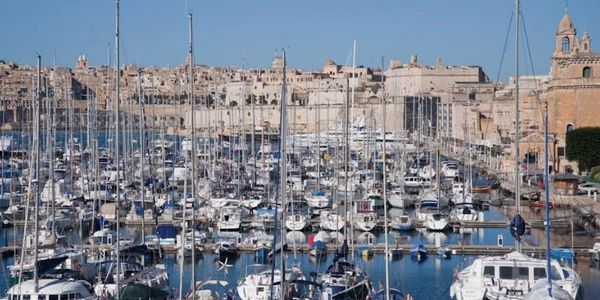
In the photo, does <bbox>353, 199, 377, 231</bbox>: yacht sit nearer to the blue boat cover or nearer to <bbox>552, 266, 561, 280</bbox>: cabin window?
the blue boat cover

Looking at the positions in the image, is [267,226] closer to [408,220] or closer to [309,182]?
[408,220]

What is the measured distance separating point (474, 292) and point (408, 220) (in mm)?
11494

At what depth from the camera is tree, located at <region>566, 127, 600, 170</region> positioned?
99.4 feet

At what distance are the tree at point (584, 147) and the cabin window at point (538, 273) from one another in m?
19.8

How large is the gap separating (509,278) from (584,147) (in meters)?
20.2

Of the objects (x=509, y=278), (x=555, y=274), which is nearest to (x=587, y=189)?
(x=555, y=274)

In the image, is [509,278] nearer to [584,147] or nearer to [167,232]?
[167,232]

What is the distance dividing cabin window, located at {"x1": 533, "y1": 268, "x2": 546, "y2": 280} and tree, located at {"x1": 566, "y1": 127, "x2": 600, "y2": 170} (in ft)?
65.0

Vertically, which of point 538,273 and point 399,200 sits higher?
point 399,200

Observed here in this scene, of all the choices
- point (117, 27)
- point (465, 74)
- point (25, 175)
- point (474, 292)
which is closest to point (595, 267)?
point (474, 292)

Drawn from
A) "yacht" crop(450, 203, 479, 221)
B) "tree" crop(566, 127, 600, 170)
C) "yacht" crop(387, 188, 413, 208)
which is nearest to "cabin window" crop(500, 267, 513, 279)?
"yacht" crop(450, 203, 479, 221)

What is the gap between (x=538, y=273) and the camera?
11.2 meters

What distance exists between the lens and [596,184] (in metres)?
27.3

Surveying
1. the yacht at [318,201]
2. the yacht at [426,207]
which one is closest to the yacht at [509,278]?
the yacht at [426,207]
